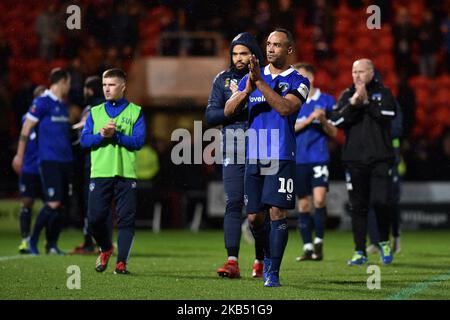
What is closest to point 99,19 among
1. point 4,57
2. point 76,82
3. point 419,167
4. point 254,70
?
point 4,57

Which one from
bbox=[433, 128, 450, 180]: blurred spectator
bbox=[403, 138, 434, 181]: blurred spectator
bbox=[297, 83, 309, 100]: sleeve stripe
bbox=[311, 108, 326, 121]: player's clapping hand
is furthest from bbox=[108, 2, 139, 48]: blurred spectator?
bbox=[297, 83, 309, 100]: sleeve stripe

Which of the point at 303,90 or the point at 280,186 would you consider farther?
the point at 303,90

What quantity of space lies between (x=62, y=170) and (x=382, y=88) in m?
4.55

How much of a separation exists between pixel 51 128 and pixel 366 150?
444cm

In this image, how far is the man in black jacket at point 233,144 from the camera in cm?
1103

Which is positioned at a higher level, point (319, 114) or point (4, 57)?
point (4, 57)

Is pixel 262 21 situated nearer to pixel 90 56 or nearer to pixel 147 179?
pixel 90 56

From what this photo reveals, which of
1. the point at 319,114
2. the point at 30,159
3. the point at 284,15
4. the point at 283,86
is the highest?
the point at 284,15

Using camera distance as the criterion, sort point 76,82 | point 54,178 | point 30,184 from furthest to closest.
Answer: point 76,82 → point 30,184 → point 54,178

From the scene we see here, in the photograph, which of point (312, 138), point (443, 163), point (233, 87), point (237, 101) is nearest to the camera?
point (237, 101)

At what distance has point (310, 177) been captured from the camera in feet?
47.7

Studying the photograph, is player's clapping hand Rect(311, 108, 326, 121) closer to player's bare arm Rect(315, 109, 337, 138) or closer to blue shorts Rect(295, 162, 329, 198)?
player's bare arm Rect(315, 109, 337, 138)

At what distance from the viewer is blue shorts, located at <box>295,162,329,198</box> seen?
14.5 m

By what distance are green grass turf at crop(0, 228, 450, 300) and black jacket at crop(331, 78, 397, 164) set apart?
135cm
